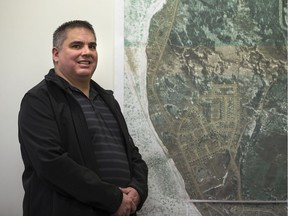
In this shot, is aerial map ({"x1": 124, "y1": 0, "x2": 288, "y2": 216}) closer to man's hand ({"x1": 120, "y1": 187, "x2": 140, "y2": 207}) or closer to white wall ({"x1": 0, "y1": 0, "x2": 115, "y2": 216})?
white wall ({"x1": 0, "y1": 0, "x2": 115, "y2": 216})

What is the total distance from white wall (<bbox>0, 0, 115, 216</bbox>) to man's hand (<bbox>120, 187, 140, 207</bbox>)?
1.81 ft

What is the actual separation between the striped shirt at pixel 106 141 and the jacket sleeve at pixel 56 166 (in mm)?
100

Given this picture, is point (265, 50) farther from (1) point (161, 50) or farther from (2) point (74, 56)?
(2) point (74, 56)

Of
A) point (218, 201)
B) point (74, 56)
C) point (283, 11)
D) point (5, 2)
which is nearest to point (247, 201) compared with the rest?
point (218, 201)

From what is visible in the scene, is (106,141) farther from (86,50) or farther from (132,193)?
(86,50)

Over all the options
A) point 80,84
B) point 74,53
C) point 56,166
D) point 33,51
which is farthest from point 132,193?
point 33,51

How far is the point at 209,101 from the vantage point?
1653 millimetres

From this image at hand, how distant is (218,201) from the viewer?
5.34 ft

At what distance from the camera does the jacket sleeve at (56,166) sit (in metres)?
1.16

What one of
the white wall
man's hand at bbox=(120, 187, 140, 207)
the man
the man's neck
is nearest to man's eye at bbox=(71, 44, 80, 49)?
the man

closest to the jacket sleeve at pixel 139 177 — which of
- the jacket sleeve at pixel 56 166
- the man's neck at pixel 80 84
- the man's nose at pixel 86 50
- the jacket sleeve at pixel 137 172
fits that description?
the jacket sleeve at pixel 137 172

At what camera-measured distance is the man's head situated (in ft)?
4.50

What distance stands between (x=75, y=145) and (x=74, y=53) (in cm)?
39

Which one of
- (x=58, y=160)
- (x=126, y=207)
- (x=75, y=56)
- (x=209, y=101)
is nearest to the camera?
(x=58, y=160)
